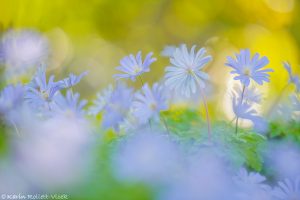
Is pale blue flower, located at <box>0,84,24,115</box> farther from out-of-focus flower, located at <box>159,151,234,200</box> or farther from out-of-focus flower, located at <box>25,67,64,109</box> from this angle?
out-of-focus flower, located at <box>159,151,234,200</box>

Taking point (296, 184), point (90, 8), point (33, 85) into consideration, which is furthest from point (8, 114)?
point (90, 8)

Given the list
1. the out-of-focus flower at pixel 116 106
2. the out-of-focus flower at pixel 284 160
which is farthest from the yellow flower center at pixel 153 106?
the out-of-focus flower at pixel 284 160

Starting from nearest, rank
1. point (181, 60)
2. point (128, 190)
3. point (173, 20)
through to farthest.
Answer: point (128, 190) < point (181, 60) < point (173, 20)

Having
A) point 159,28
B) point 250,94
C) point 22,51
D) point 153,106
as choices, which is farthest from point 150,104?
point 159,28

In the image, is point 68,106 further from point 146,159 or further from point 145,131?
point 146,159

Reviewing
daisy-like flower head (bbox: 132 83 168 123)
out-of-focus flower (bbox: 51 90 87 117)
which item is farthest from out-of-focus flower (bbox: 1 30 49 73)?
daisy-like flower head (bbox: 132 83 168 123)

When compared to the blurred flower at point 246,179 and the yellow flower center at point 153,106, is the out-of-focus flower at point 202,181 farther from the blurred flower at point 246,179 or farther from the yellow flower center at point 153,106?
the yellow flower center at point 153,106

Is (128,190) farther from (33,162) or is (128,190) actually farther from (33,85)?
(33,85)
